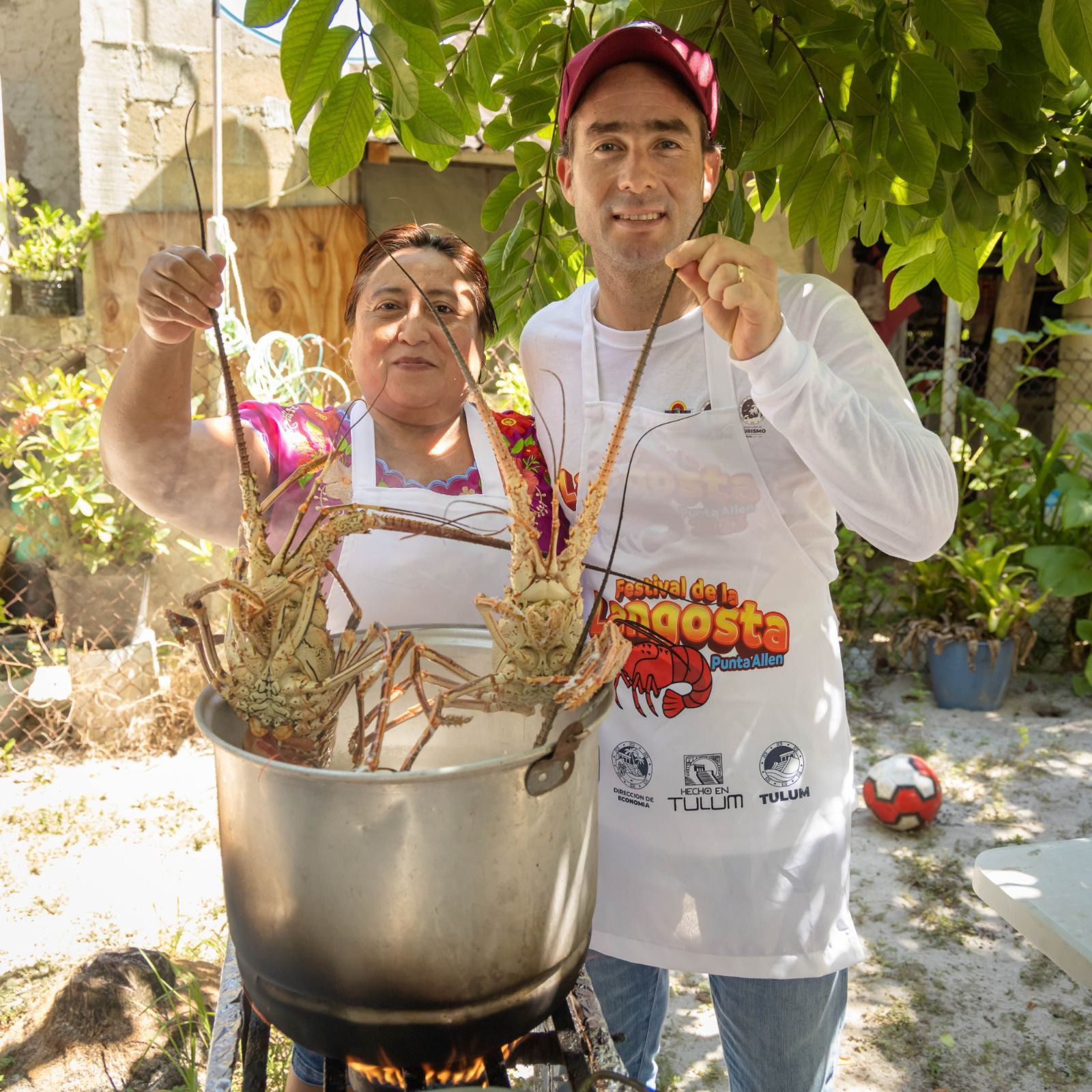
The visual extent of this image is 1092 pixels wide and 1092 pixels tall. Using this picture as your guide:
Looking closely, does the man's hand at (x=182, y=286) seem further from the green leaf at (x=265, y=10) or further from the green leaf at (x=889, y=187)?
the green leaf at (x=889, y=187)

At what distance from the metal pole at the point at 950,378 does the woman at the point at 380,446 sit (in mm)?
5265

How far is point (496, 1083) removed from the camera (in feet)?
4.93

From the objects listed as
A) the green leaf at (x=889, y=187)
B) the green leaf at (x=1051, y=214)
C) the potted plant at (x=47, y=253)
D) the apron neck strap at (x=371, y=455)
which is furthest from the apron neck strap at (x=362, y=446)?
the potted plant at (x=47, y=253)

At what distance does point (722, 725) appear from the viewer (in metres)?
2.07

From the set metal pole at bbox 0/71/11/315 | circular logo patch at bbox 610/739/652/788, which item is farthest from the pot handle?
metal pole at bbox 0/71/11/315

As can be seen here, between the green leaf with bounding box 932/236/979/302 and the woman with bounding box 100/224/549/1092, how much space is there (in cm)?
102

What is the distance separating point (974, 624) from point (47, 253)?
6.12 meters

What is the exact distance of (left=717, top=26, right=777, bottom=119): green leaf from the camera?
70.7 inches

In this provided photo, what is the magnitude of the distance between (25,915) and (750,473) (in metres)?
3.74

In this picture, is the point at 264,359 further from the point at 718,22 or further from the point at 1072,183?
the point at 1072,183

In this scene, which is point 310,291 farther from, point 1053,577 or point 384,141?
point 1053,577

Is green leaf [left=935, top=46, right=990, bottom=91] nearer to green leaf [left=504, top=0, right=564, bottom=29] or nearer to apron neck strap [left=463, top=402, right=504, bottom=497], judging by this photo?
green leaf [left=504, top=0, right=564, bottom=29]

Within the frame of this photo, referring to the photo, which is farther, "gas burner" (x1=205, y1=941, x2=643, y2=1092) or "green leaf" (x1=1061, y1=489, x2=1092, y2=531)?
"green leaf" (x1=1061, y1=489, x2=1092, y2=531)

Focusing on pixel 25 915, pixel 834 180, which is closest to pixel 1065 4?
pixel 834 180
